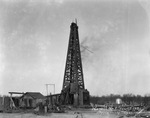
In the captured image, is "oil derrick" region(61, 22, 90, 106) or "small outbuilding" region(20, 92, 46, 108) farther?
"oil derrick" region(61, 22, 90, 106)

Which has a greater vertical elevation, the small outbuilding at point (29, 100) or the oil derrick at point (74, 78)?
the oil derrick at point (74, 78)

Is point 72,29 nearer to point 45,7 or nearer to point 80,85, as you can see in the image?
point 80,85

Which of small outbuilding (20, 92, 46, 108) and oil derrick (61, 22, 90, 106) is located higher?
oil derrick (61, 22, 90, 106)

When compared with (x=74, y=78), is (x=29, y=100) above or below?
below

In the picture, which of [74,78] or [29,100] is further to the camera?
[74,78]

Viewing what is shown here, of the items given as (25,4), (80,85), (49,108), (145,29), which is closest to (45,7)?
(25,4)

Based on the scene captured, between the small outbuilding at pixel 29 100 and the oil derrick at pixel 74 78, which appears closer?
the small outbuilding at pixel 29 100

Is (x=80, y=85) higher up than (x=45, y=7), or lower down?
lower down

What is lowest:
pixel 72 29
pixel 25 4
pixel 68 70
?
pixel 68 70
